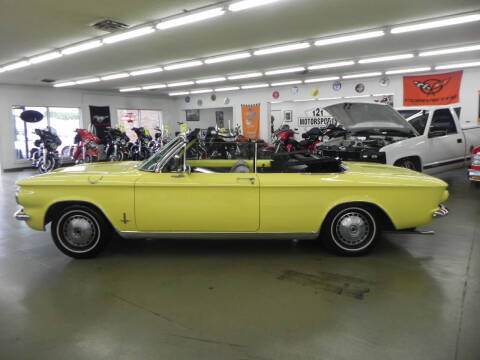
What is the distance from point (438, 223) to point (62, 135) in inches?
663

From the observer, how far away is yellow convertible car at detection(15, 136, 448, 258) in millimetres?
3756

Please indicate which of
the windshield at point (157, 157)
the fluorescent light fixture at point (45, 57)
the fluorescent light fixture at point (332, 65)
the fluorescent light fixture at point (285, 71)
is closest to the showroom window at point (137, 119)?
the fluorescent light fixture at point (45, 57)

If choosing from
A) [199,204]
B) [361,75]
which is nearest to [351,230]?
[199,204]

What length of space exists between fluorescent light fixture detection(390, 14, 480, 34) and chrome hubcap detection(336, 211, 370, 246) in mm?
5199

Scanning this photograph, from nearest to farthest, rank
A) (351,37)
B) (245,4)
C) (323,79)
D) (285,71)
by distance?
(245,4) < (351,37) < (285,71) < (323,79)

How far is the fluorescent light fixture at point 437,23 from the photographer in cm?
654

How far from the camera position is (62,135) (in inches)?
664

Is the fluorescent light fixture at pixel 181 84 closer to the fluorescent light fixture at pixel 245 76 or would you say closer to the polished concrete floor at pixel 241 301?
the fluorescent light fixture at pixel 245 76

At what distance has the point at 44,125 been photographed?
16172 millimetres

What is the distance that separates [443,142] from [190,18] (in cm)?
611

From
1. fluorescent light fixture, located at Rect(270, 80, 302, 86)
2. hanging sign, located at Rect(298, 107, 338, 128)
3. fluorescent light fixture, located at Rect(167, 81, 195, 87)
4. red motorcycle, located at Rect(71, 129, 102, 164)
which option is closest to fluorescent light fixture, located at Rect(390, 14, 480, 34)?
fluorescent light fixture, located at Rect(270, 80, 302, 86)

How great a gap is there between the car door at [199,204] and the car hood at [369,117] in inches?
177

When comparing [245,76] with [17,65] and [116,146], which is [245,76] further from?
[17,65]

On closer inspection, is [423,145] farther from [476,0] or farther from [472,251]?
[472,251]
